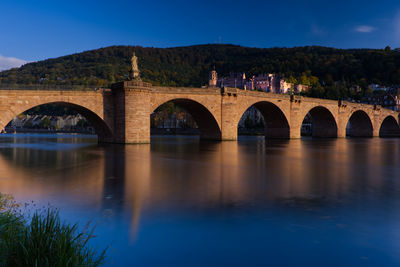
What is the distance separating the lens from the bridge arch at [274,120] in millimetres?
45719

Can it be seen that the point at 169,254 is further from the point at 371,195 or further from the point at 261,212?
the point at 371,195

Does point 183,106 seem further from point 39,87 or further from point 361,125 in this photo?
point 361,125

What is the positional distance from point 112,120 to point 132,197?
22.9 m

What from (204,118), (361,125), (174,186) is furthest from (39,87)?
(361,125)

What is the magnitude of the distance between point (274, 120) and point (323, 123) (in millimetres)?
14602

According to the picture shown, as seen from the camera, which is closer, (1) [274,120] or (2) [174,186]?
(2) [174,186]

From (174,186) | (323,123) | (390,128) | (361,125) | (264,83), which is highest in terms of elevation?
(264,83)

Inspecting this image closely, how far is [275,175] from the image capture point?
12.1 m

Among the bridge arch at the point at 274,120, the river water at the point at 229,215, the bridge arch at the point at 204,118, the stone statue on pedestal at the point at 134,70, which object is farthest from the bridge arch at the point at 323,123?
the river water at the point at 229,215

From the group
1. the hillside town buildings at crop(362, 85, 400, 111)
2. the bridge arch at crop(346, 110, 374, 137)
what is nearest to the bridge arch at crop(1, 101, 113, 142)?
the bridge arch at crop(346, 110, 374, 137)

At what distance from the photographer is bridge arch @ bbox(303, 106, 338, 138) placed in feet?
181

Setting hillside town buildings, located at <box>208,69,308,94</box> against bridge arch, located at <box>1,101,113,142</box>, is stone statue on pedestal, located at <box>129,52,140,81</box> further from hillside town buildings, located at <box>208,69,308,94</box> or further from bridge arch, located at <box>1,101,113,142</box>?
hillside town buildings, located at <box>208,69,308,94</box>

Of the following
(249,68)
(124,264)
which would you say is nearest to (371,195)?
(124,264)

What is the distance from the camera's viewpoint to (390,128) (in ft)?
257
